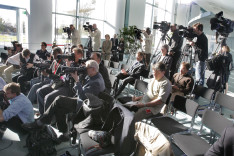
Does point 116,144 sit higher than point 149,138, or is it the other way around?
point 149,138

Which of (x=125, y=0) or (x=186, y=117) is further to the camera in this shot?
(x=125, y=0)

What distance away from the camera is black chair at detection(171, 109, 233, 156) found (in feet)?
5.78

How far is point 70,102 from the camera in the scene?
2.47 meters

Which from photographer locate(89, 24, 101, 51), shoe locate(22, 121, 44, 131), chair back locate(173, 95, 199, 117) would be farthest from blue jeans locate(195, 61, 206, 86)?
photographer locate(89, 24, 101, 51)

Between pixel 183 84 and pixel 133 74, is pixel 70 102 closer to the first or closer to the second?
pixel 183 84

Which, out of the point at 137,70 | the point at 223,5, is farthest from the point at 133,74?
the point at 223,5

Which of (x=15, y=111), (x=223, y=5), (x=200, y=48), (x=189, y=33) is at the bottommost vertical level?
(x=15, y=111)

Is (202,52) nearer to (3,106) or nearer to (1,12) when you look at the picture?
(3,106)

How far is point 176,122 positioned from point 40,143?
63.6 inches

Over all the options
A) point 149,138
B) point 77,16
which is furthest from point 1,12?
point 149,138

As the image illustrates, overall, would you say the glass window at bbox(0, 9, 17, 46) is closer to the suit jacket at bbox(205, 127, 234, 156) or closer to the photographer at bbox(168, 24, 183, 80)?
the photographer at bbox(168, 24, 183, 80)

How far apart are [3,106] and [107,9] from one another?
9.36 m

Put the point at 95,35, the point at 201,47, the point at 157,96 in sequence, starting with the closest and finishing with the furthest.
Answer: the point at 157,96 → the point at 201,47 → the point at 95,35

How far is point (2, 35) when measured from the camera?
282 inches
